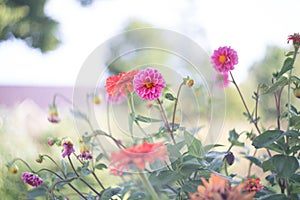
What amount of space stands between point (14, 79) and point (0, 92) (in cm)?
4

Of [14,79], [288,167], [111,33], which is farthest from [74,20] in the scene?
[288,167]

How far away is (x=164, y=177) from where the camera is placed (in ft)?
2.28

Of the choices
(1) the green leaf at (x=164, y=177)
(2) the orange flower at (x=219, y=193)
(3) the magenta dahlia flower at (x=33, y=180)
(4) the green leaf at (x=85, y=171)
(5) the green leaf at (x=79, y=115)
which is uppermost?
(5) the green leaf at (x=79, y=115)

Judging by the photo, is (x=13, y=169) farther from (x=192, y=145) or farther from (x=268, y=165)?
(x=268, y=165)

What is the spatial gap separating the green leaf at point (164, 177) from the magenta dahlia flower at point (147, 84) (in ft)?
0.42

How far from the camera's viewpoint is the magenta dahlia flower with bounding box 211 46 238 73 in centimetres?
84

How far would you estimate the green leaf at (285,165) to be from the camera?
73 centimetres

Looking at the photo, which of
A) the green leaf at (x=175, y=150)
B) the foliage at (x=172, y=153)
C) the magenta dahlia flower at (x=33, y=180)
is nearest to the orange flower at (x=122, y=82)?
the foliage at (x=172, y=153)

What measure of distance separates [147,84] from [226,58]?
0.22m

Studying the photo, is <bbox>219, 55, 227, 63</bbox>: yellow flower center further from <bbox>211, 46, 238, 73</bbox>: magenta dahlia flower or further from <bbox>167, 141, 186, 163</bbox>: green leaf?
<bbox>167, 141, 186, 163</bbox>: green leaf

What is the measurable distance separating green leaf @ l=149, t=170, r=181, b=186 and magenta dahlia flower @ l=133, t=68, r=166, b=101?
0.13 m

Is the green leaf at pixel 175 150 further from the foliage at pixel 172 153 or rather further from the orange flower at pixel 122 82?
the orange flower at pixel 122 82

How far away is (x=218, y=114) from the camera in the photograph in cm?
96

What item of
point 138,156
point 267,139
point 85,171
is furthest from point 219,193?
point 85,171
